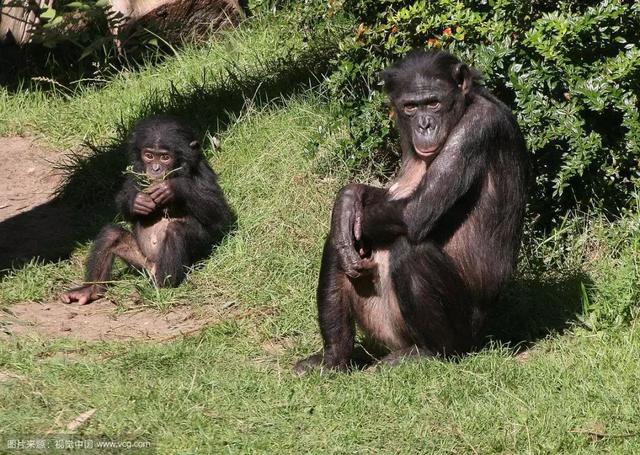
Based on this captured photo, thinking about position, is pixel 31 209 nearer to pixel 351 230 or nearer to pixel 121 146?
pixel 121 146

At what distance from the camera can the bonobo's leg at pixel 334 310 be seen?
6.80 m

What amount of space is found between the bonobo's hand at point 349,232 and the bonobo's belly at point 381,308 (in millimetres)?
106

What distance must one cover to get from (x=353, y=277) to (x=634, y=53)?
2.49 m

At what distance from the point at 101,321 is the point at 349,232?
7.48 feet

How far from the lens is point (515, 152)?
6.62 meters

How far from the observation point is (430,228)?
636 cm

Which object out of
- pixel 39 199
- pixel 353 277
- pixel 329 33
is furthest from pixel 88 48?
pixel 353 277

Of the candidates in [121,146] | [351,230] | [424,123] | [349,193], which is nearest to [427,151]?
[424,123]

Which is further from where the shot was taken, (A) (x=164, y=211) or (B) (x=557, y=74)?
(A) (x=164, y=211)

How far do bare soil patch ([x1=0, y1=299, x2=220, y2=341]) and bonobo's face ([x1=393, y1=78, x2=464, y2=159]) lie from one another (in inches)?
86.8

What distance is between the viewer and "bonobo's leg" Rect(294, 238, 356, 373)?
680 cm

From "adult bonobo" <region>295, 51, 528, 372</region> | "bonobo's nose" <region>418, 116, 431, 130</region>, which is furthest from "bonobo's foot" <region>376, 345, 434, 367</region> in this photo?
"bonobo's nose" <region>418, 116, 431, 130</region>

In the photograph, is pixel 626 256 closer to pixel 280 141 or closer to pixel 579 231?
pixel 579 231

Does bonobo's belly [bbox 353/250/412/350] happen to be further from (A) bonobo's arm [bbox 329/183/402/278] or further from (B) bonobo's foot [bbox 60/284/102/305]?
(B) bonobo's foot [bbox 60/284/102/305]
